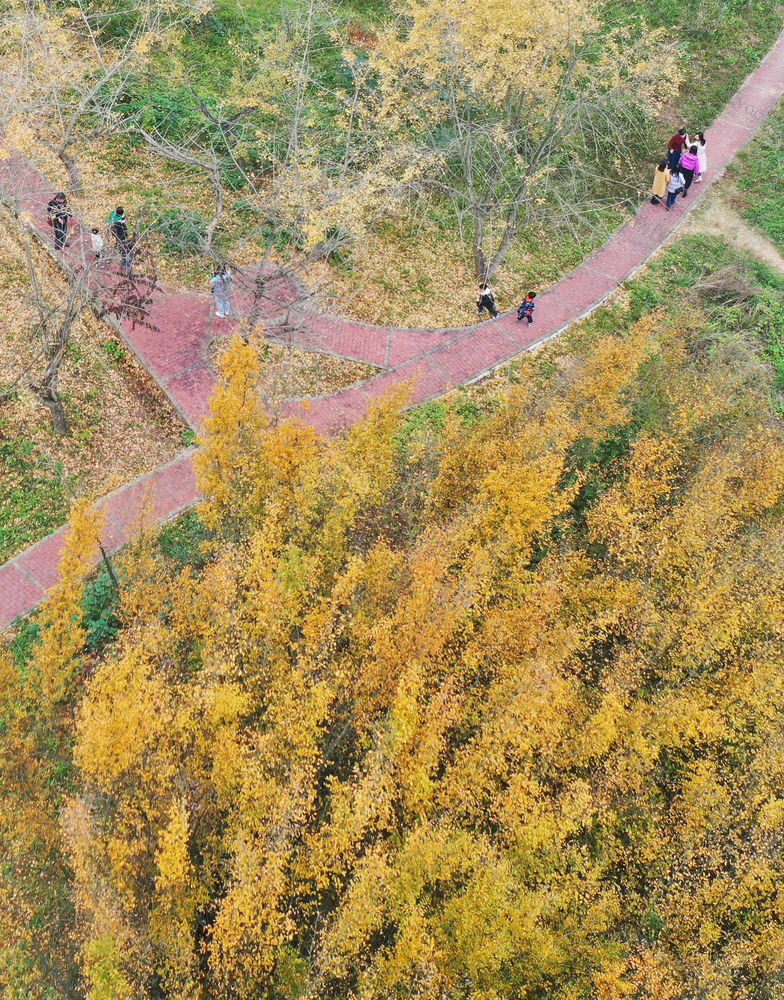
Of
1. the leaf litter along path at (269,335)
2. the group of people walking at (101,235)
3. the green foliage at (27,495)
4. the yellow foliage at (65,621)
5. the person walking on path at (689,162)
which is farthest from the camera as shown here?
the person walking on path at (689,162)

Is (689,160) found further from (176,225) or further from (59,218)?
(59,218)

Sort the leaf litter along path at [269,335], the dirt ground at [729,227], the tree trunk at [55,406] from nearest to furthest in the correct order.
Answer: the leaf litter along path at [269,335]
the tree trunk at [55,406]
the dirt ground at [729,227]

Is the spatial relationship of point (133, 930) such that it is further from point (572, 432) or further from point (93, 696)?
point (572, 432)

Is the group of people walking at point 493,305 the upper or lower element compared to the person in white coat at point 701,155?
upper

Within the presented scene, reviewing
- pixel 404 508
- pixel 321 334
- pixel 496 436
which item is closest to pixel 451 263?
pixel 321 334

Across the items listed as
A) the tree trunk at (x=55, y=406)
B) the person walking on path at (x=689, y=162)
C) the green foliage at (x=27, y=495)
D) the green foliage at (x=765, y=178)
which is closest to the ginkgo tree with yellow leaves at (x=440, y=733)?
the green foliage at (x=27, y=495)

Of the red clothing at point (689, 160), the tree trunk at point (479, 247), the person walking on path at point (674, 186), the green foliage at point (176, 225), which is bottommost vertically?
the person walking on path at point (674, 186)

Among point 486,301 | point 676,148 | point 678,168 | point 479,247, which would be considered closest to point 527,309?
point 486,301

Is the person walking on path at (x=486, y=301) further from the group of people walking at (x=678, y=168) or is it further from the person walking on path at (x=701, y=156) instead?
the person walking on path at (x=701, y=156)
